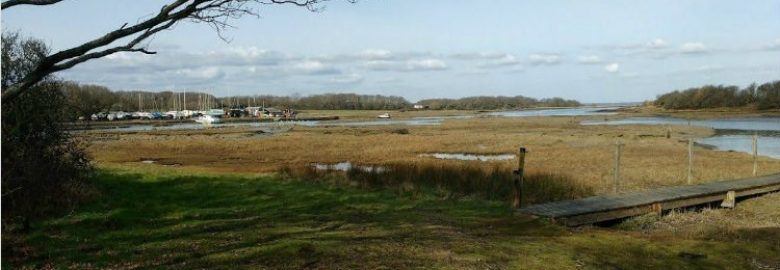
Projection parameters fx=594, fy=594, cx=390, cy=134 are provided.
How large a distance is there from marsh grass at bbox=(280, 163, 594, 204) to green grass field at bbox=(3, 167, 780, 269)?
1.79m

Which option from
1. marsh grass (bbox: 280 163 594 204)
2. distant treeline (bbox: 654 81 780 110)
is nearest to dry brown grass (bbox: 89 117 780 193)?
marsh grass (bbox: 280 163 594 204)

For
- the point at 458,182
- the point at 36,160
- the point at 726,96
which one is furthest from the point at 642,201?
the point at 726,96

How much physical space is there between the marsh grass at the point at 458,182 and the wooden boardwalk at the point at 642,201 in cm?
187

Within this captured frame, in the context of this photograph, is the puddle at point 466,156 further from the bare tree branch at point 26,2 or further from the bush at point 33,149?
the bare tree branch at point 26,2

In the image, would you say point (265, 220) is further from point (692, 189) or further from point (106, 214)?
point (692, 189)

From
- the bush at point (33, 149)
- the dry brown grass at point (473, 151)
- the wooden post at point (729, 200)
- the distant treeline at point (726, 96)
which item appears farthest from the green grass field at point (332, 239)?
the distant treeline at point (726, 96)

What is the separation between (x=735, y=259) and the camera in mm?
9141

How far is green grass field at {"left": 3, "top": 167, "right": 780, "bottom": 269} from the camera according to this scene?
322 inches

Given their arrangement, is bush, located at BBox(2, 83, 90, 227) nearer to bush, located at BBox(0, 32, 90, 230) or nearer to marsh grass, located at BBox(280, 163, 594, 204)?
bush, located at BBox(0, 32, 90, 230)

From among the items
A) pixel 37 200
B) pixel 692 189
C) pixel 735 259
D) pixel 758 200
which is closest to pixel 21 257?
pixel 37 200

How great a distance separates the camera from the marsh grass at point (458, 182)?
1672 cm

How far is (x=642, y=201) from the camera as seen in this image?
14469 mm

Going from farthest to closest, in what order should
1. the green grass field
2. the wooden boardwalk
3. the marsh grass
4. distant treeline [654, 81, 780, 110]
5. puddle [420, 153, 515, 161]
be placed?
1. distant treeline [654, 81, 780, 110]
2. puddle [420, 153, 515, 161]
3. the marsh grass
4. the wooden boardwalk
5. the green grass field

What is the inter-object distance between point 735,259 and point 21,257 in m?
10.5
